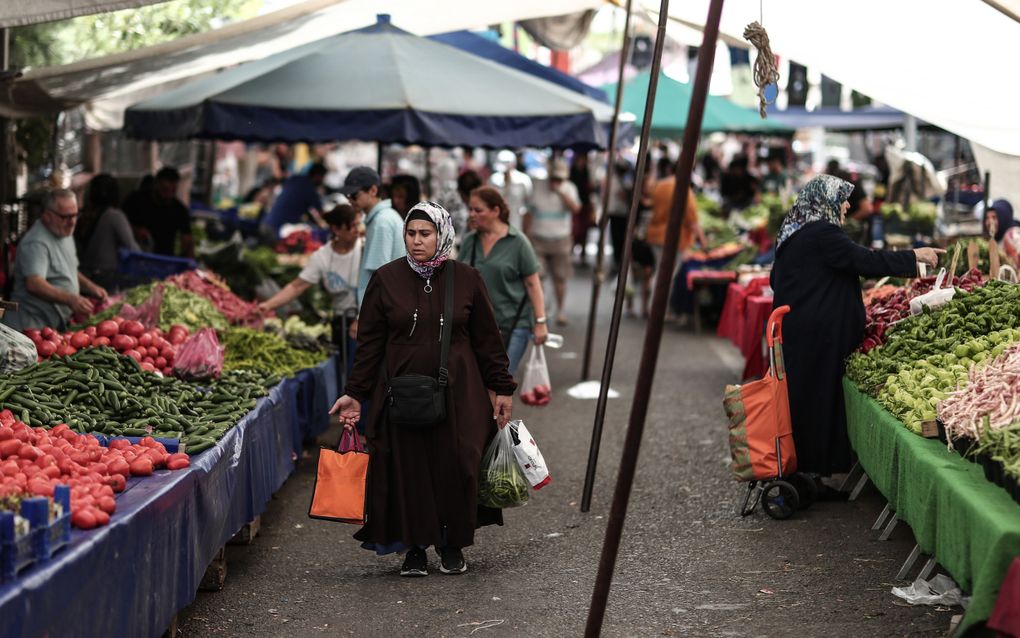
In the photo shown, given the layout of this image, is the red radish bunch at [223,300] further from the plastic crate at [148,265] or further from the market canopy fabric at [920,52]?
the market canopy fabric at [920,52]

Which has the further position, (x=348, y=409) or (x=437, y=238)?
(x=348, y=409)

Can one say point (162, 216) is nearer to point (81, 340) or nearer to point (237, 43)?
point (237, 43)

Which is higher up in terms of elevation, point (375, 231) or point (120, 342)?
point (375, 231)

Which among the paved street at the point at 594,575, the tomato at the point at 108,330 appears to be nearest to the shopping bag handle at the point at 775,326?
the paved street at the point at 594,575

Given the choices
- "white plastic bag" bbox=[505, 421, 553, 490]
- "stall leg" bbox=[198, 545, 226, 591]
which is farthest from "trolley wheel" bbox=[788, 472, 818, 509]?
"stall leg" bbox=[198, 545, 226, 591]

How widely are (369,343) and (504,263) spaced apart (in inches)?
103

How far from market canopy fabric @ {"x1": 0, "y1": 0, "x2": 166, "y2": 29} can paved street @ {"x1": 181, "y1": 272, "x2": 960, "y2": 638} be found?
10.2 feet

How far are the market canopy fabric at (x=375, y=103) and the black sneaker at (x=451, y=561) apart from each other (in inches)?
197

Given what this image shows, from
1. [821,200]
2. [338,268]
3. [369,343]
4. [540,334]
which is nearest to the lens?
[369,343]

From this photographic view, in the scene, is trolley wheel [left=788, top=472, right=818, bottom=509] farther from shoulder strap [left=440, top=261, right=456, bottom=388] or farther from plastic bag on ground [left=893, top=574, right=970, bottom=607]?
shoulder strap [left=440, top=261, right=456, bottom=388]

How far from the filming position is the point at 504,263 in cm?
912

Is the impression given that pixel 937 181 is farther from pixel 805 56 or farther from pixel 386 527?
pixel 386 527

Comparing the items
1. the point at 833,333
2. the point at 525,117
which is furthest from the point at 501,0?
the point at 833,333

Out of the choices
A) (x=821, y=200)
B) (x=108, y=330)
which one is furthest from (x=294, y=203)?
(x=821, y=200)
